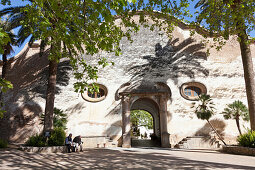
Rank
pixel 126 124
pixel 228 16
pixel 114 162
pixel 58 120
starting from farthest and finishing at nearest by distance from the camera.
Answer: pixel 126 124, pixel 58 120, pixel 228 16, pixel 114 162

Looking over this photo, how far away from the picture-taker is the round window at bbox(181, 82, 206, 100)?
1584cm

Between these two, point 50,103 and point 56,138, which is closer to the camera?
point 56,138

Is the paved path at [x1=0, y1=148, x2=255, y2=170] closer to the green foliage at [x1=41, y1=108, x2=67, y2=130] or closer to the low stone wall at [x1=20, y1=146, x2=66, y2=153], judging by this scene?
the low stone wall at [x1=20, y1=146, x2=66, y2=153]

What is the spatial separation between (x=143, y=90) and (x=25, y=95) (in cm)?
1045

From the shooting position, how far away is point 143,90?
15.6m

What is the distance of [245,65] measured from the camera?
10.3 m

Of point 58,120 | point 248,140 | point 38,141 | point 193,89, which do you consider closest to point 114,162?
point 38,141

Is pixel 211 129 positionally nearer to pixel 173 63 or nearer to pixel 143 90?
pixel 143 90

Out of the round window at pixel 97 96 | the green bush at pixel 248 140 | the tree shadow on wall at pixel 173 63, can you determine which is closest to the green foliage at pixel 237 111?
the tree shadow on wall at pixel 173 63

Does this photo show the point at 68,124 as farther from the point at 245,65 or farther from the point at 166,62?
the point at 245,65

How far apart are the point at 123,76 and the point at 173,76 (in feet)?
14.5

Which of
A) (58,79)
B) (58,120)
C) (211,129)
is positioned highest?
(58,79)

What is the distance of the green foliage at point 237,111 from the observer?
1335 cm

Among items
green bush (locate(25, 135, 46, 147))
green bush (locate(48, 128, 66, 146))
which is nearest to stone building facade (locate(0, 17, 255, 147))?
green bush (locate(48, 128, 66, 146))
